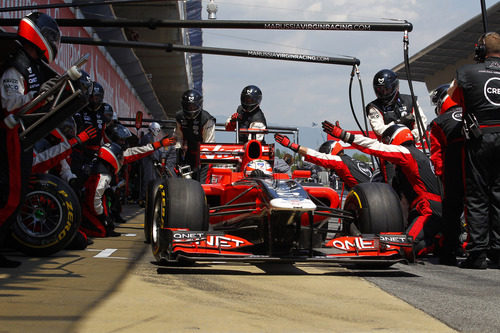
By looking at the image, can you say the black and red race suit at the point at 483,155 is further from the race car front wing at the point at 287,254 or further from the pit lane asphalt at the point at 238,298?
the race car front wing at the point at 287,254

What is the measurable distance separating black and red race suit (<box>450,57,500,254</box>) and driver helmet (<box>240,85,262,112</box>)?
3738mm

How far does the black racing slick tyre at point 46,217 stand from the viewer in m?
5.89

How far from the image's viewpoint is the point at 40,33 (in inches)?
220

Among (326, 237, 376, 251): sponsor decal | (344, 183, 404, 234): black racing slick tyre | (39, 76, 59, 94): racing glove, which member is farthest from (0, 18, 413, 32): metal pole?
(326, 237, 376, 251): sponsor decal

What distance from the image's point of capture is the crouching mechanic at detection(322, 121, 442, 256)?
22.3 ft

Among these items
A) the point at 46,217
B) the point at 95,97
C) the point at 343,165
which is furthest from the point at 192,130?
the point at 46,217

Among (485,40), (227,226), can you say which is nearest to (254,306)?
(227,226)

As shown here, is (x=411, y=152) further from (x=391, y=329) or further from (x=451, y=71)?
(x=451, y=71)

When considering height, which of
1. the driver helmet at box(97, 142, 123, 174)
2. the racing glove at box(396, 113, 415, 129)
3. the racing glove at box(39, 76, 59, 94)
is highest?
the racing glove at box(396, 113, 415, 129)

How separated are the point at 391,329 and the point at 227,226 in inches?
143

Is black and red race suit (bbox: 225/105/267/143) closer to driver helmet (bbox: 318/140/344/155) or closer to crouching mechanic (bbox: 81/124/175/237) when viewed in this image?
crouching mechanic (bbox: 81/124/175/237)

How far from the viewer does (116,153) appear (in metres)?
8.70

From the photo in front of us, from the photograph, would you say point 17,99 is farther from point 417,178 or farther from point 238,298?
point 417,178

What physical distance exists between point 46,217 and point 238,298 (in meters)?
2.69
